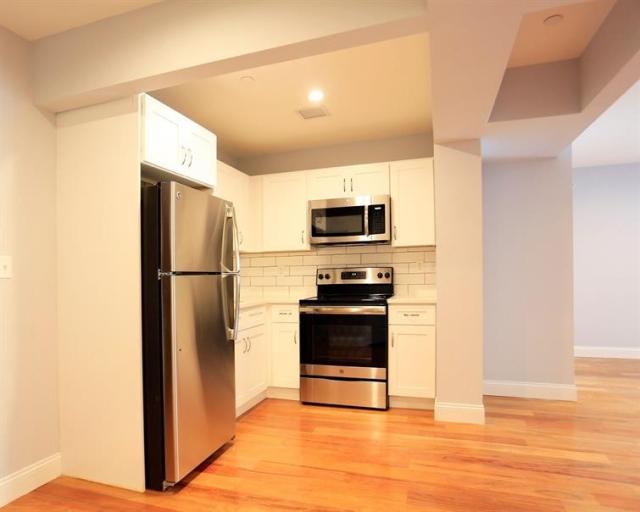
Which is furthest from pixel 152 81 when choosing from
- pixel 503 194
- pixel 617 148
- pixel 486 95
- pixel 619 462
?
pixel 617 148

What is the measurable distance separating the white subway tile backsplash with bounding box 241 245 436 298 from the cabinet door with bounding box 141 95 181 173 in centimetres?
189

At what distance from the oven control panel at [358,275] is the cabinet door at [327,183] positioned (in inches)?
29.3

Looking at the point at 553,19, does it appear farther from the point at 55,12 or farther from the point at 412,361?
the point at 55,12

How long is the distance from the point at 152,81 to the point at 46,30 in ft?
2.39

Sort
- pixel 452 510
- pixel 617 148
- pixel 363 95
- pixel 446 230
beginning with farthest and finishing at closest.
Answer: pixel 617 148, pixel 446 230, pixel 363 95, pixel 452 510

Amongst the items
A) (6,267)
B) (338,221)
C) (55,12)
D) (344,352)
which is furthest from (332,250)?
(55,12)

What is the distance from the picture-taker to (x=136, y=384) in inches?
81.4

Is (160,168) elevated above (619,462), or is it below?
above

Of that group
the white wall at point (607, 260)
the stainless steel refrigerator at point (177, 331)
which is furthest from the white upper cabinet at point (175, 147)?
the white wall at point (607, 260)

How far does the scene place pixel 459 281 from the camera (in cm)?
299

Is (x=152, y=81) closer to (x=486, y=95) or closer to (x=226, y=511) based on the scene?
(x=486, y=95)

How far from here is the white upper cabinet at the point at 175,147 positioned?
2141 millimetres

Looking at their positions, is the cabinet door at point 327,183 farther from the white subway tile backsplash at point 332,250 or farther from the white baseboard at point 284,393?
the white baseboard at point 284,393

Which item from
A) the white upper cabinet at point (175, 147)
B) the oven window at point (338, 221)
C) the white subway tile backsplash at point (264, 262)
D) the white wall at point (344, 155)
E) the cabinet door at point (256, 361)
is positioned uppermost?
the white wall at point (344, 155)
